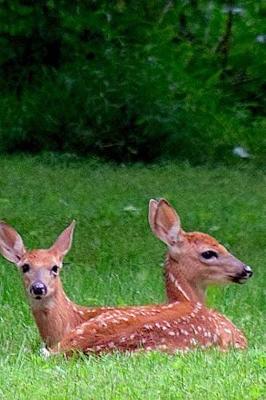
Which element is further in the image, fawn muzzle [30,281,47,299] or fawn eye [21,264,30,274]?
fawn eye [21,264,30,274]

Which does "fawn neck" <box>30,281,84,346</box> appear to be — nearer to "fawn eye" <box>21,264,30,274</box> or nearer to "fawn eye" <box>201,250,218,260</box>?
"fawn eye" <box>21,264,30,274</box>

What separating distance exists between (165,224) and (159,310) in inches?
39.4

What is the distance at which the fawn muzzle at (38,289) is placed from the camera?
26.5 ft

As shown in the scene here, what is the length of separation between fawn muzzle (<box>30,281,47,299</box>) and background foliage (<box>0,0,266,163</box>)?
9.81m

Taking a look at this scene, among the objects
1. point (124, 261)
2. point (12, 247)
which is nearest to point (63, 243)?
point (12, 247)

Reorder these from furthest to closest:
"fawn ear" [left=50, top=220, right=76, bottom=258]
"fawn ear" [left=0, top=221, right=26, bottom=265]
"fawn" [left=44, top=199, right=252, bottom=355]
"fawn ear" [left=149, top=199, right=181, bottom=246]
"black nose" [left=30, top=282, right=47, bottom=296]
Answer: "fawn ear" [left=149, top=199, right=181, bottom=246]
"fawn ear" [left=50, top=220, right=76, bottom=258]
"fawn ear" [left=0, top=221, right=26, bottom=265]
"black nose" [left=30, top=282, right=47, bottom=296]
"fawn" [left=44, top=199, right=252, bottom=355]

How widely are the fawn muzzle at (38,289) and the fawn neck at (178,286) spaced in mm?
874

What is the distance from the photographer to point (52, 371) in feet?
23.1

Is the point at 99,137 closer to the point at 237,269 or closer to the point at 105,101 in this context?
the point at 105,101

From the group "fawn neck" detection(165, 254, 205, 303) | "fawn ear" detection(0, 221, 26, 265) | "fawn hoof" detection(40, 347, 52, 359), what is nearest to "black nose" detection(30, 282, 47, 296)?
"fawn hoof" detection(40, 347, 52, 359)

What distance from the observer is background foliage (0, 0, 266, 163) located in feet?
59.1

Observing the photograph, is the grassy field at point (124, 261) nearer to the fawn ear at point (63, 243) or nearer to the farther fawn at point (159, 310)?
the farther fawn at point (159, 310)

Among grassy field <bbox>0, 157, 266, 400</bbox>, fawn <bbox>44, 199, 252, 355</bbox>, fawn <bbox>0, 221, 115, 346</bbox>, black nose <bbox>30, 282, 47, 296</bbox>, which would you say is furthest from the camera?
fawn <bbox>0, 221, 115, 346</bbox>

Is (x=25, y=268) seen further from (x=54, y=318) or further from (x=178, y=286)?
(x=178, y=286)
